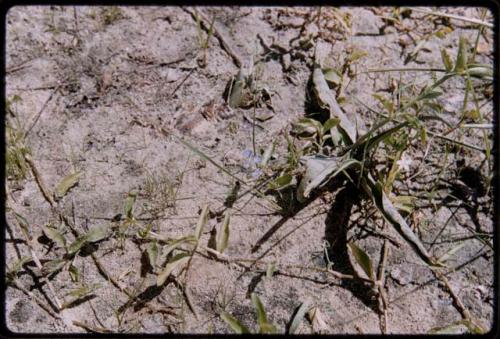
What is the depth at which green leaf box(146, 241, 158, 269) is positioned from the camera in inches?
68.9

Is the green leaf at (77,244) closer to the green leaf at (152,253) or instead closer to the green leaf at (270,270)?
the green leaf at (152,253)

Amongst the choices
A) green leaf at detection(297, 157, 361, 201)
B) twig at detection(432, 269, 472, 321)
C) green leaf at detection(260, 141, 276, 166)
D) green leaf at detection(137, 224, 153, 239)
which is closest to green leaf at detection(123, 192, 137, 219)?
green leaf at detection(137, 224, 153, 239)

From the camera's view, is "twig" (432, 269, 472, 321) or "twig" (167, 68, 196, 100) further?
"twig" (167, 68, 196, 100)

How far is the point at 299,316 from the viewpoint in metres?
1.68

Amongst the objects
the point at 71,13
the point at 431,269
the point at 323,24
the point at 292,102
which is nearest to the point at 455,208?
the point at 431,269

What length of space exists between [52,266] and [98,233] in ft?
0.58

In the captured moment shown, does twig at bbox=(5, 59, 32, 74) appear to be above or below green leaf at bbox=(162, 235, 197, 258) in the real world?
above

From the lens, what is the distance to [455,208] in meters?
1.94

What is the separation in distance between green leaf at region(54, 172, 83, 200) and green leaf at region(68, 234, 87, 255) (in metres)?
0.21

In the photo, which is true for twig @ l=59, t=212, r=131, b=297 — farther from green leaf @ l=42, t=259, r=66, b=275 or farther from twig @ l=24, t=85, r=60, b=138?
twig @ l=24, t=85, r=60, b=138

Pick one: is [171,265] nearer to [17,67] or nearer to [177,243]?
[177,243]

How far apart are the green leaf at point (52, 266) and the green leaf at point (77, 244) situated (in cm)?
4

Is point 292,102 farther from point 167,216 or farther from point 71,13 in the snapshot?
point 71,13

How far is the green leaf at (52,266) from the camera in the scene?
1754 millimetres
